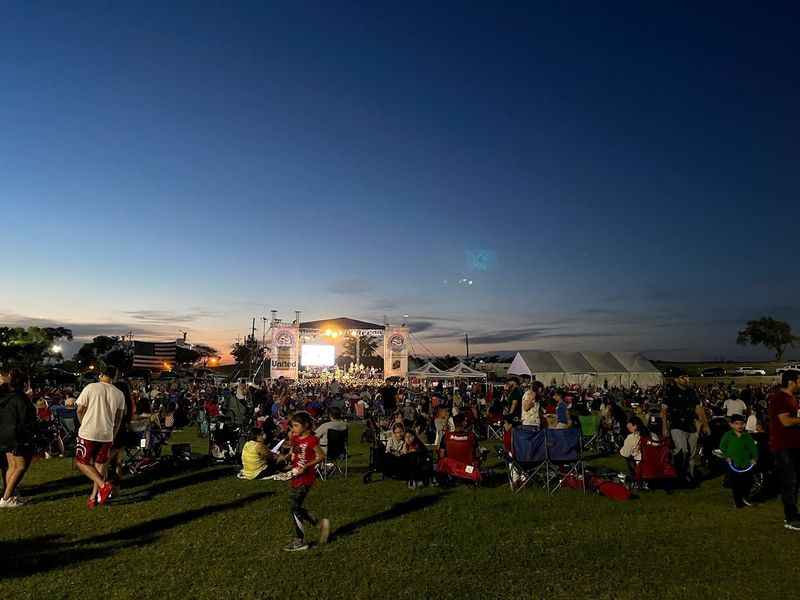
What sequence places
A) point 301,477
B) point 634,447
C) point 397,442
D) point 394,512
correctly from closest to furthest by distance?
point 301,477 < point 394,512 < point 634,447 < point 397,442

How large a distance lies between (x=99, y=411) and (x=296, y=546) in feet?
10.6

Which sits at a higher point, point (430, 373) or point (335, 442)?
point (430, 373)

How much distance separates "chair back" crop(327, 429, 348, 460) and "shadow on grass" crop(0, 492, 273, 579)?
10.5 ft

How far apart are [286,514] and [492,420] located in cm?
992

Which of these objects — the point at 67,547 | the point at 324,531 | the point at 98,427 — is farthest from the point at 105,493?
the point at 324,531

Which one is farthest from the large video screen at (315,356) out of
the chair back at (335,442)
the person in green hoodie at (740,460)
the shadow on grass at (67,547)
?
the person in green hoodie at (740,460)

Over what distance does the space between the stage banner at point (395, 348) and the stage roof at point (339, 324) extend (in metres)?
1.40

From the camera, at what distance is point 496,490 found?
8375mm

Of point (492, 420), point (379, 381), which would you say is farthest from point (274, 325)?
point (492, 420)

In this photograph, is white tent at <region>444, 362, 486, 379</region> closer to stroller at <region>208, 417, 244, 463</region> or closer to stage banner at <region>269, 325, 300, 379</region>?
stage banner at <region>269, 325, 300, 379</region>

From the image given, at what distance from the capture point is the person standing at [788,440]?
5.97 metres

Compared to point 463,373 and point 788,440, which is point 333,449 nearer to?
point 788,440

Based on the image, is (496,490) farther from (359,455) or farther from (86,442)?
(86,442)

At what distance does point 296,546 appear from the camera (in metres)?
5.22
